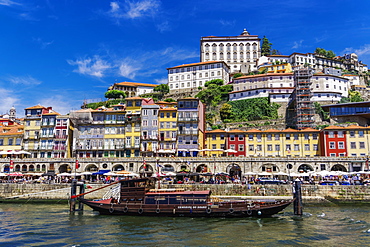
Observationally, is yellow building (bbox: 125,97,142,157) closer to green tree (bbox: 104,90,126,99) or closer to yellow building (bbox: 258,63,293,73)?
green tree (bbox: 104,90,126,99)

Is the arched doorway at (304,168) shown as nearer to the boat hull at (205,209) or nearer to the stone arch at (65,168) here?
the boat hull at (205,209)

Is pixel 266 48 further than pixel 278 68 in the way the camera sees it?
Yes

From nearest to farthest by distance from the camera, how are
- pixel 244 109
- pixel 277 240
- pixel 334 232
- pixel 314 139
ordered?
pixel 277 240 → pixel 334 232 → pixel 314 139 → pixel 244 109

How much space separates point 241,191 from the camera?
4634cm

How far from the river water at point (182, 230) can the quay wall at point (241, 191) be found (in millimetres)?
8356

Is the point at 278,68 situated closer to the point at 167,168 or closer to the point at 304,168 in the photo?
the point at 304,168

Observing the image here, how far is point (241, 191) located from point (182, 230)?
65.7ft

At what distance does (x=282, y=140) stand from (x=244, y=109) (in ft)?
92.8

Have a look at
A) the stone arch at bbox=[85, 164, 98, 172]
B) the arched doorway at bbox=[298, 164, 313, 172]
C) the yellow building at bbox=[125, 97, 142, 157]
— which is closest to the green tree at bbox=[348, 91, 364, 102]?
the arched doorway at bbox=[298, 164, 313, 172]

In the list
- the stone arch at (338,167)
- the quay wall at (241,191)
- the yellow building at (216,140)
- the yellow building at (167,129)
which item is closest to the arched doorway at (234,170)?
the yellow building at (216,140)

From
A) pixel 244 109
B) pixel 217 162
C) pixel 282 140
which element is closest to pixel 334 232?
pixel 217 162

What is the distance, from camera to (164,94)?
119250mm

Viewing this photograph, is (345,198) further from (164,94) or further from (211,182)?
(164,94)

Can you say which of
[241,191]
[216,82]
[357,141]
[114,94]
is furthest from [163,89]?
[241,191]
